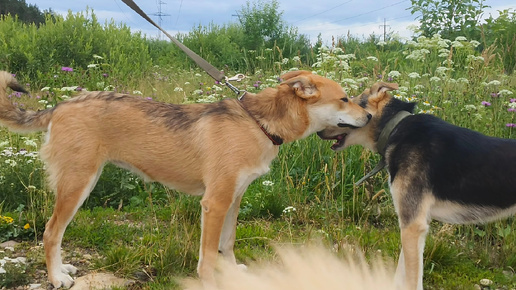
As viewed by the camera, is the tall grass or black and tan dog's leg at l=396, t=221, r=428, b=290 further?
the tall grass

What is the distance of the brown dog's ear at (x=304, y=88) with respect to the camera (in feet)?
12.4

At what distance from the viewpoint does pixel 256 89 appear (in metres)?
8.36

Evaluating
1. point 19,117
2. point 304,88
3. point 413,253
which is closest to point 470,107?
point 304,88

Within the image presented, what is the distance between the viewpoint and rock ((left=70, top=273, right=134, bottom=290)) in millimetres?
3609

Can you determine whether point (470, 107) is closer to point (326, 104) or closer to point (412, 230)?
point (326, 104)

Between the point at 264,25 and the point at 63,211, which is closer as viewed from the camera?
the point at 63,211

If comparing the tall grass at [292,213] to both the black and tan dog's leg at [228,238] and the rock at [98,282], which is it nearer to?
the rock at [98,282]

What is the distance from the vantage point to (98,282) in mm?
3652

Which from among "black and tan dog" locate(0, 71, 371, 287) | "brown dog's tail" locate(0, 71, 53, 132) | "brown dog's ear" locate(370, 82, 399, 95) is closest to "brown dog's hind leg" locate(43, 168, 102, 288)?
"black and tan dog" locate(0, 71, 371, 287)

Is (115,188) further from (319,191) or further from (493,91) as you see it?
(493,91)

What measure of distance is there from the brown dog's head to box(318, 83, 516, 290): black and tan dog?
39 centimetres

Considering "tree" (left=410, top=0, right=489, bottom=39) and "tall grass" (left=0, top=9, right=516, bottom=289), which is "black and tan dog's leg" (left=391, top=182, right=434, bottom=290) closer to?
"tall grass" (left=0, top=9, right=516, bottom=289)

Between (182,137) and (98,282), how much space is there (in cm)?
128

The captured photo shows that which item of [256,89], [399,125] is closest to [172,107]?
[399,125]
